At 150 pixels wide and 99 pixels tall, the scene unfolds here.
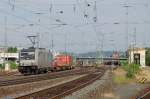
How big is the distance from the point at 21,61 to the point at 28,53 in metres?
1.47

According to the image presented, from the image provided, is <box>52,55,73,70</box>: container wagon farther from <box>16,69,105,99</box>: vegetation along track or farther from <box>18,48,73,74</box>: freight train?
<box>16,69,105,99</box>: vegetation along track

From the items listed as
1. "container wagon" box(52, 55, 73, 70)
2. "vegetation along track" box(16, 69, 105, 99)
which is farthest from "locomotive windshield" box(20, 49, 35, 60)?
"container wagon" box(52, 55, 73, 70)

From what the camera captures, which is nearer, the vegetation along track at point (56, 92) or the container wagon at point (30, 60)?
the vegetation along track at point (56, 92)

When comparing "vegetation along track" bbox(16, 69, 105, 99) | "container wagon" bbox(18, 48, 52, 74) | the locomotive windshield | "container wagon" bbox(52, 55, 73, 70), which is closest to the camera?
"vegetation along track" bbox(16, 69, 105, 99)

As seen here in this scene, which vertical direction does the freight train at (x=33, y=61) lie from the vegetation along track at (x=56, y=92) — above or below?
above

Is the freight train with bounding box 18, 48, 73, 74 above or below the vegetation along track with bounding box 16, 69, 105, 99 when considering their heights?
above

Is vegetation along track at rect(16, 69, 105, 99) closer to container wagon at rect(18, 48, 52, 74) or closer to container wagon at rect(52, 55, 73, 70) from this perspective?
container wagon at rect(18, 48, 52, 74)

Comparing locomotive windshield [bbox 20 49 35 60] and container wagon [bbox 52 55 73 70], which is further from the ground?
locomotive windshield [bbox 20 49 35 60]

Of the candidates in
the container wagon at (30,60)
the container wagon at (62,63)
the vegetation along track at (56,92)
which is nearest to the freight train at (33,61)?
the container wagon at (30,60)

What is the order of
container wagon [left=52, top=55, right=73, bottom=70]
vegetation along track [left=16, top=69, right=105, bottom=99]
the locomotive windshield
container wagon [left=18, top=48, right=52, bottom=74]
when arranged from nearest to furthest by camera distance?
1. vegetation along track [left=16, top=69, right=105, bottom=99]
2. container wagon [left=18, top=48, right=52, bottom=74]
3. the locomotive windshield
4. container wagon [left=52, top=55, right=73, bottom=70]

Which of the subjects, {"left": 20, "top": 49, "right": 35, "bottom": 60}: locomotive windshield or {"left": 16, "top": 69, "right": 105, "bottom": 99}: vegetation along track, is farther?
{"left": 20, "top": 49, "right": 35, "bottom": 60}: locomotive windshield

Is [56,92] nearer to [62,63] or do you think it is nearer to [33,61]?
[33,61]

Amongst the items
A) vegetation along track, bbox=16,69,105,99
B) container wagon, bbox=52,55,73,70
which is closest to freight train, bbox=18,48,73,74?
container wagon, bbox=52,55,73,70

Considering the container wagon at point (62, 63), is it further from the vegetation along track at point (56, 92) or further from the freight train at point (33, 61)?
the vegetation along track at point (56, 92)
